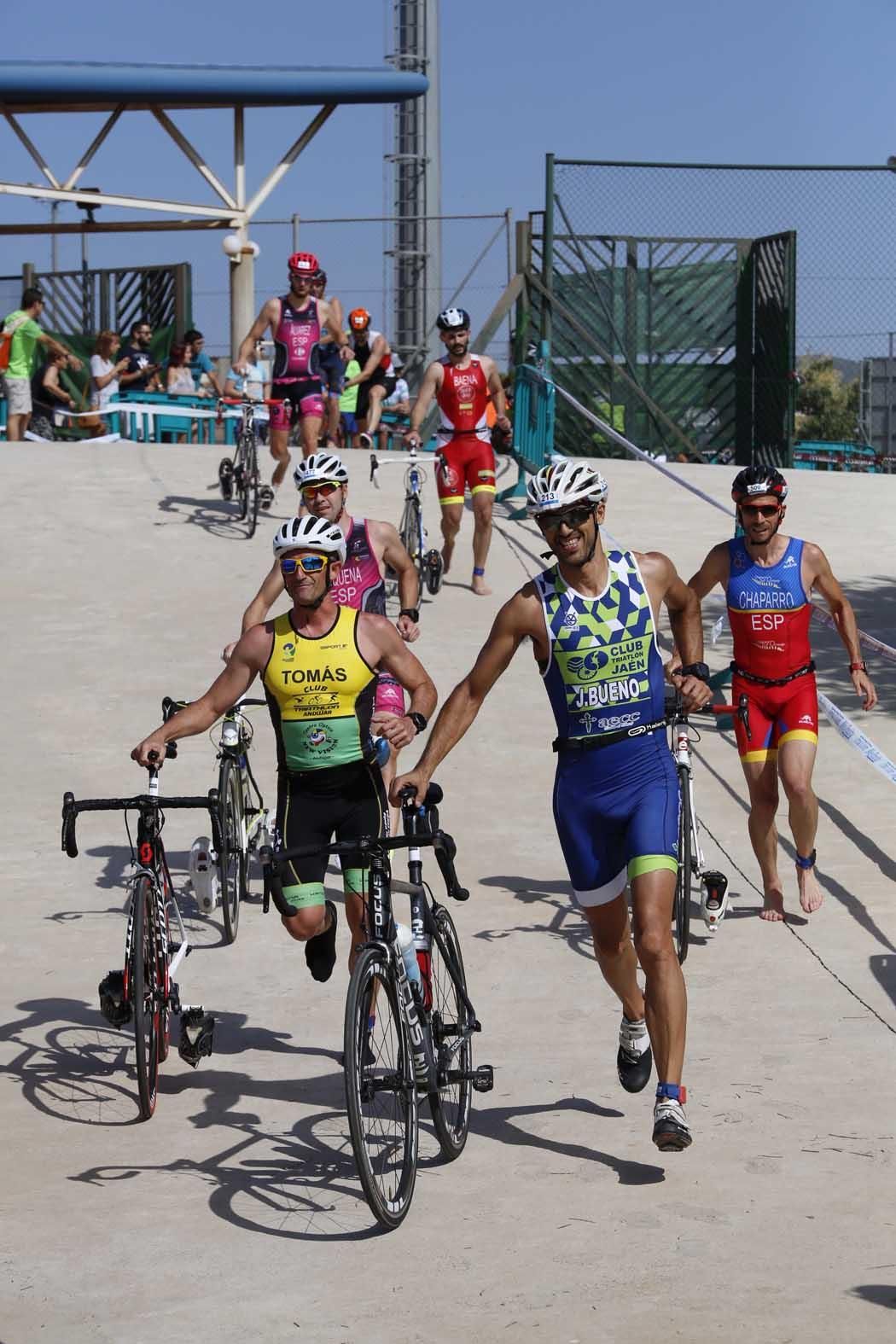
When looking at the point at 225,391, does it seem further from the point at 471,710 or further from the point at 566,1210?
the point at 566,1210

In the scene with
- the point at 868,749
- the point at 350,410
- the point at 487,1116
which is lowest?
the point at 487,1116

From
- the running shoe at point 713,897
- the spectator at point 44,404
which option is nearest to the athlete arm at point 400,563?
the running shoe at point 713,897

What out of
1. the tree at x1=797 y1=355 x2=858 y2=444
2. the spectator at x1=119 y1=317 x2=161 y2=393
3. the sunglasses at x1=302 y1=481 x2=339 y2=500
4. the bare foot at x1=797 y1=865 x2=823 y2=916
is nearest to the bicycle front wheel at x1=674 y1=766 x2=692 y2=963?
the bare foot at x1=797 y1=865 x2=823 y2=916

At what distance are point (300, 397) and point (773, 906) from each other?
7.90 m

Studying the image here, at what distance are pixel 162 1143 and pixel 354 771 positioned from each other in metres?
1.41

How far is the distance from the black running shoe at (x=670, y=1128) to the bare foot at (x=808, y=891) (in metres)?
3.26

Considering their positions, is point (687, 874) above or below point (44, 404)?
below

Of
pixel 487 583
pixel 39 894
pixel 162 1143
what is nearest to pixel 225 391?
pixel 487 583

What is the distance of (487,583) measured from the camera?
15836 millimetres

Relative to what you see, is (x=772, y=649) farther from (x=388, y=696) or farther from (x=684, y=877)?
(x=388, y=696)

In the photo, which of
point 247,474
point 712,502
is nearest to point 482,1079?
point 712,502

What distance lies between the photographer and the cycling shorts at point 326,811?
6641 mm

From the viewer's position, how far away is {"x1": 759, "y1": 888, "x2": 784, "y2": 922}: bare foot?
8.73 metres

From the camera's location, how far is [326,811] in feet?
21.8
